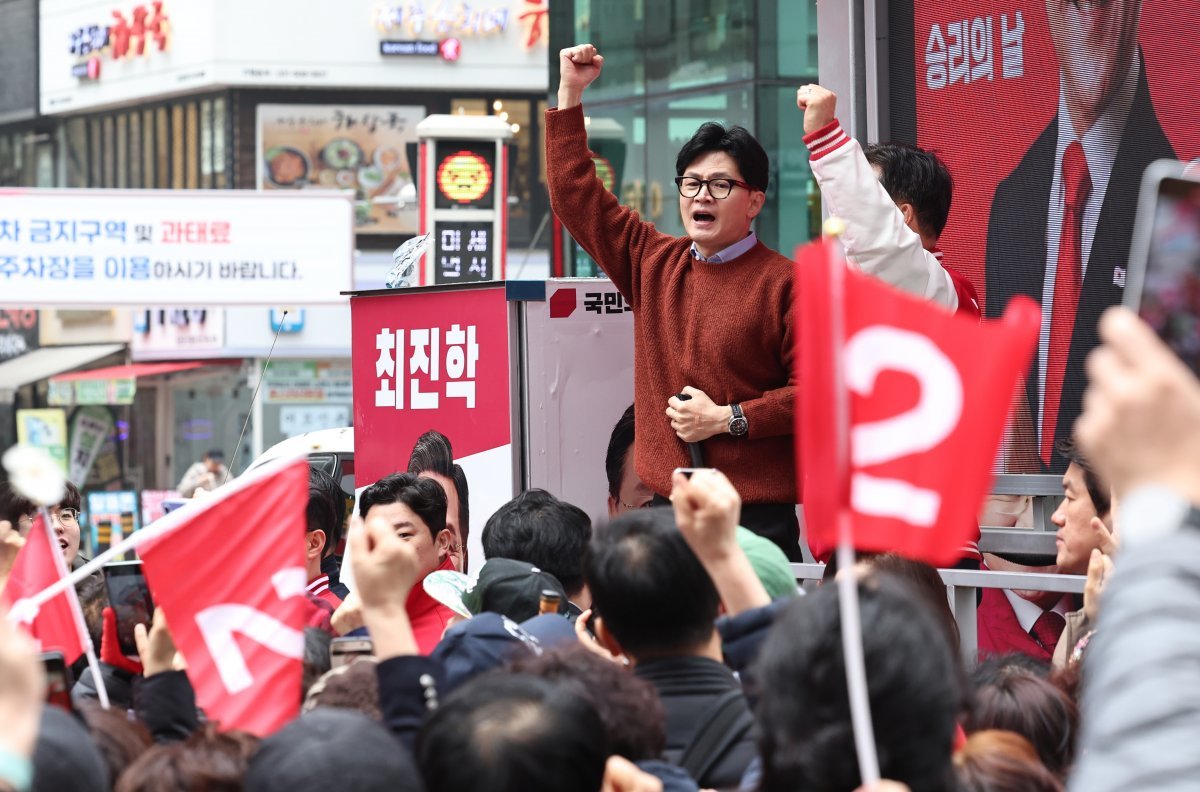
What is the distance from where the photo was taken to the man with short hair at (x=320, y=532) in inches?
225

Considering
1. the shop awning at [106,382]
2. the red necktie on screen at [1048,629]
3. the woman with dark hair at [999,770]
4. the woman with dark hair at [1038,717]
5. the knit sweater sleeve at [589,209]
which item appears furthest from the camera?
the shop awning at [106,382]

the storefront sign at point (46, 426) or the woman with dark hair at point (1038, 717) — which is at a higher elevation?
the storefront sign at point (46, 426)

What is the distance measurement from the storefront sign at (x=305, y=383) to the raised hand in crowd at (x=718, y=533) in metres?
28.2

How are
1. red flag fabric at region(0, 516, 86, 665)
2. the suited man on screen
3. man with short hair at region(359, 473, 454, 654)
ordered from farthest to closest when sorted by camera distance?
the suited man on screen
man with short hair at region(359, 473, 454, 654)
red flag fabric at region(0, 516, 86, 665)

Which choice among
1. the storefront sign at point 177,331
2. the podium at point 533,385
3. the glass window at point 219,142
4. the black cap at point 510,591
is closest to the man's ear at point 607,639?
the black cap at point 510,591

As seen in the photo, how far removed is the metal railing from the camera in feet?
14.9

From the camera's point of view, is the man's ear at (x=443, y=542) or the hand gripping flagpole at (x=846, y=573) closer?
the hand gripping flagpole at (x=846, y=573)

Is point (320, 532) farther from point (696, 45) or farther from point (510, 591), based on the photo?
point (696, 45)

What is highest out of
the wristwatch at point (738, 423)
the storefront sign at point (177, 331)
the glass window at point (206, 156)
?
the glass window at point (206, 156)

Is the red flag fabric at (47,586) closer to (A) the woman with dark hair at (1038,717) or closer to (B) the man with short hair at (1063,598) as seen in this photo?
(A) the woman with dark hair at (1038,717)

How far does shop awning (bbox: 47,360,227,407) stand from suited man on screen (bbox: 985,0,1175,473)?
2553 centimetres

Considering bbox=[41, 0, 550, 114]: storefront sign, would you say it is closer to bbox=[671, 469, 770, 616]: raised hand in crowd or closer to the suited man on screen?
the suited man on screen

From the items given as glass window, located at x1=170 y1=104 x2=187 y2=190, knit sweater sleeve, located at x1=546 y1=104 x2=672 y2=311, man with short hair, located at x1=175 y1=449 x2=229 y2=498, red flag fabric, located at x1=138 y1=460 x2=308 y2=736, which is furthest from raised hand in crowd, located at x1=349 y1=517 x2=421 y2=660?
glass window, located at x1=170 y1=104 x2=187 y2=190

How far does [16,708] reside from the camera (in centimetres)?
186
